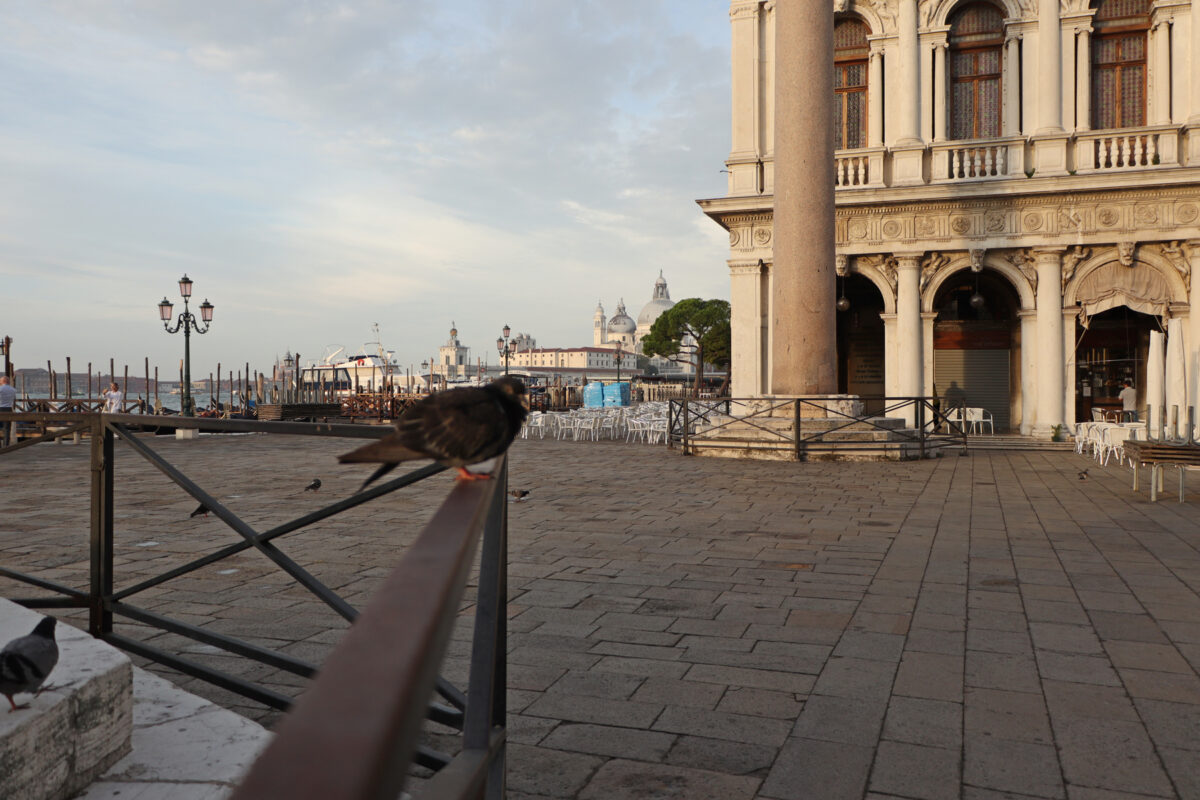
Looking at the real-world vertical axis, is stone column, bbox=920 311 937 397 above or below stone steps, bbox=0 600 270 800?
above

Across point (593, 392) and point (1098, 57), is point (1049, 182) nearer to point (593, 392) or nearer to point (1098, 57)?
point (1098, 57)

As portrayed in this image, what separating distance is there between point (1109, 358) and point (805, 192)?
11.2 m

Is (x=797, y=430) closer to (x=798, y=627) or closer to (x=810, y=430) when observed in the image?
(x=810, y=430)

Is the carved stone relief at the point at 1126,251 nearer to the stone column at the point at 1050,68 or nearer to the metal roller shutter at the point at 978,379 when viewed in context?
the stone column at the point at 1050,68

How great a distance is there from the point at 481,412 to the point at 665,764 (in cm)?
185

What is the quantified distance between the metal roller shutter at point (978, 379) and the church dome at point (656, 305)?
12575 cm

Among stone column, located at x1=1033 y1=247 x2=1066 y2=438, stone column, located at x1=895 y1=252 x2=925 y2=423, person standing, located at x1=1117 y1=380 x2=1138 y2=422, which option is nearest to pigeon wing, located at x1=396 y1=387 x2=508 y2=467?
stone column, located at x1=895 y1=252 x2=925 y2=423

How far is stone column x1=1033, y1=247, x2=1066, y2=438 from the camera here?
1925 cm

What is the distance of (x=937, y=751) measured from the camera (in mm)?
3189

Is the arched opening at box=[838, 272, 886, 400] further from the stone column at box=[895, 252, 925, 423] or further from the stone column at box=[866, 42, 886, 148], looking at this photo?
the stone column at box=[866, 42, 886, 148]

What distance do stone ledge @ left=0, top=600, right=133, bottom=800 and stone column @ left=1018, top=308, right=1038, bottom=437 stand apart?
19743 mm

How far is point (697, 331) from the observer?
2313 inches

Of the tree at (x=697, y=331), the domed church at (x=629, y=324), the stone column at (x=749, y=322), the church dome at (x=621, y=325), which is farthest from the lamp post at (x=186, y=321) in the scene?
the church dome at (x=621, y=325)

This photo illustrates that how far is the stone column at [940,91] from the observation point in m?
20.7
